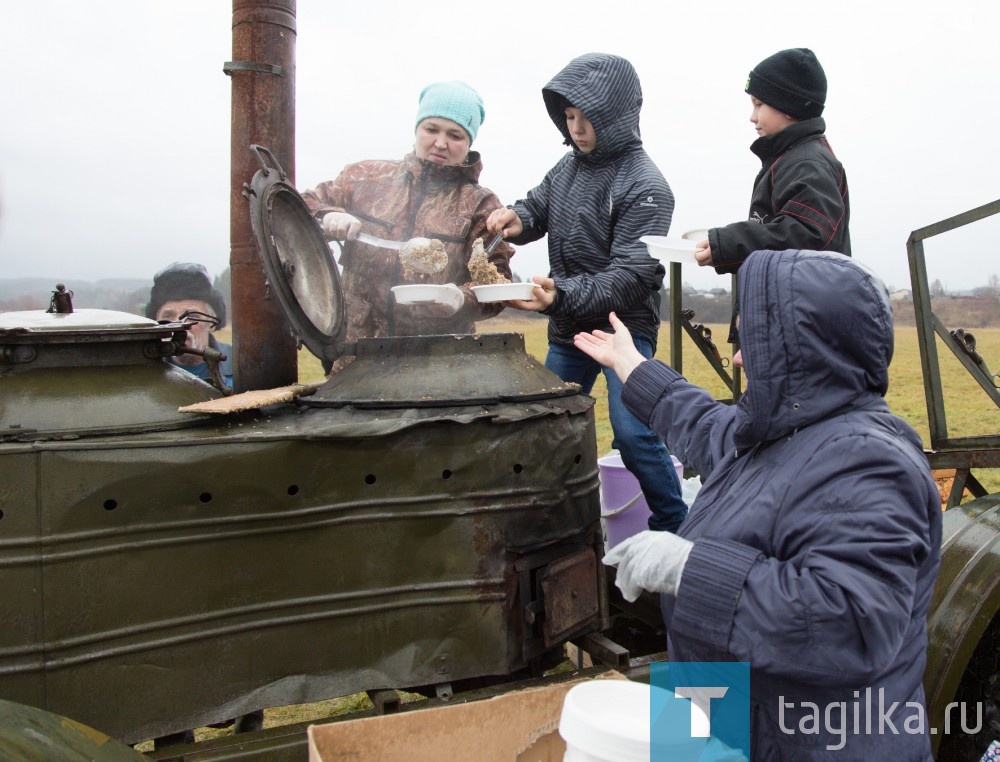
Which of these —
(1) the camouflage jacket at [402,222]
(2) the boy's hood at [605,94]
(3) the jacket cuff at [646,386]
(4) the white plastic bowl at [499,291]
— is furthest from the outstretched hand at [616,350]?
(2) the boy's hood at [605,94]

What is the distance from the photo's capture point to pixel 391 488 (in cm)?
219

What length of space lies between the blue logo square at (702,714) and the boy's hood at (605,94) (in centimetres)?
218

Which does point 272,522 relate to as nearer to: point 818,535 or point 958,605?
point 818,535

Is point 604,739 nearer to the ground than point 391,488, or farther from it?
nearer to the ground

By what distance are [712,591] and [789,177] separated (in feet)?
6.51

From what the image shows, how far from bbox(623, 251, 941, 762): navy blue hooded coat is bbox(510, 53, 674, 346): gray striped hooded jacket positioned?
4.63ft

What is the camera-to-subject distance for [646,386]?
2.29 meters

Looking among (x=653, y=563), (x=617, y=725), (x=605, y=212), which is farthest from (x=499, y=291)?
(x=617, y=725)

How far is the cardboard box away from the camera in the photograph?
174cm

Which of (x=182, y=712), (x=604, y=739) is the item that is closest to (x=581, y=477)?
(x=604, y=739)

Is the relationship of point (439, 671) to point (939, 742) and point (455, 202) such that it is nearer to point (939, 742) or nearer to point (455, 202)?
point (939, 742)

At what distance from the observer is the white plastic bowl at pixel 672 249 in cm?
277

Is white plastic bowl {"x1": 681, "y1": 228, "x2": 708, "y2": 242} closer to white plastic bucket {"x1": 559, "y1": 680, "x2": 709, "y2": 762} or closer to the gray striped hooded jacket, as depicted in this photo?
the gray striped hooded jacket

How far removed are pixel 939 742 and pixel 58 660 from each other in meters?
2.43
